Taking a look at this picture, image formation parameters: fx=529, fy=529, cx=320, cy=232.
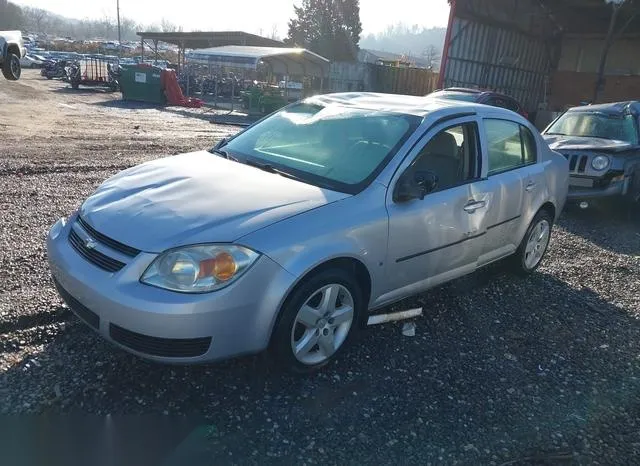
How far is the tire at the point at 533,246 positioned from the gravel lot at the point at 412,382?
15cm

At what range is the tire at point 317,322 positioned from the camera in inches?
115

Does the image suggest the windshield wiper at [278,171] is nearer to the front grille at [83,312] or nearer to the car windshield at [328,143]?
the car windshield at [328,143]

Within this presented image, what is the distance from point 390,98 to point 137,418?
10.2 feet

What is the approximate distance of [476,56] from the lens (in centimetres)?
2041

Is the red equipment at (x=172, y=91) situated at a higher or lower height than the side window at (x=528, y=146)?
lower

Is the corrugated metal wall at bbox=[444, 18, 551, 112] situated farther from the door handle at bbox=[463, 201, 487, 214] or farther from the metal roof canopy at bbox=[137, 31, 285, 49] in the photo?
the metal roof canopy at bbox=[137, 31, 285, 49]

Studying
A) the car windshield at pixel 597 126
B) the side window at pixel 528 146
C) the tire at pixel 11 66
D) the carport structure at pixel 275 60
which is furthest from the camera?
the carport structure at pixel 275 60

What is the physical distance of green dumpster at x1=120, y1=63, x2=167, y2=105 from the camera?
24.4 meters

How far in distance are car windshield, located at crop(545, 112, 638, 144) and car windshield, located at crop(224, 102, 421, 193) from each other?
6.04m

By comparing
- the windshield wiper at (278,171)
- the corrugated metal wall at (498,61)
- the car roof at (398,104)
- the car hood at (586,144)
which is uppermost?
the corrugated metal wall at (498,61)

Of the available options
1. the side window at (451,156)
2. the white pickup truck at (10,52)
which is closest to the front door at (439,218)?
the side window at (451,156)

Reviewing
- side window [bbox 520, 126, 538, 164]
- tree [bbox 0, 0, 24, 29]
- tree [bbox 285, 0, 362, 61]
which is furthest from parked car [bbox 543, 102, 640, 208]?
tree [bbox 0, 0, 24, 29]

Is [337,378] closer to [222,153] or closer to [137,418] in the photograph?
[137,418]

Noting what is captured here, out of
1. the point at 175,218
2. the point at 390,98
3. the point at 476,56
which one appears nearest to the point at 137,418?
the point at 175,218
